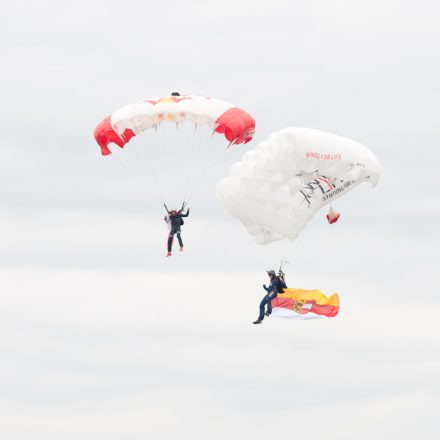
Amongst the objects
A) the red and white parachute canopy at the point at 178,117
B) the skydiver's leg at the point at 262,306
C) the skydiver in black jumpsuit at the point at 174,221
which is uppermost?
the red and white parachute canopy at the point at 178,117

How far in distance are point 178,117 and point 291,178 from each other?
4.00 metres

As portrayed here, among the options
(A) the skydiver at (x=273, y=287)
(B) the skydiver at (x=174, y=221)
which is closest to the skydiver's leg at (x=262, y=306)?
(A) the skydiver at (x=273, y=287)

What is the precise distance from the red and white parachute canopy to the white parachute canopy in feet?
3.50

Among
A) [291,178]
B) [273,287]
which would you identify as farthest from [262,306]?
[291,178]

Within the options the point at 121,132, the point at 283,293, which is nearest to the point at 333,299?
the point at 283,293

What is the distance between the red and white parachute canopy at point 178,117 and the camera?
351ft

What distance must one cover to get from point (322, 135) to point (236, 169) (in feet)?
9.42

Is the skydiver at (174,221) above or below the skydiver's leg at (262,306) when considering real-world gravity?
above

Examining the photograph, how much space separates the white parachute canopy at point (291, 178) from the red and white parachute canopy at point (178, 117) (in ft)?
3.50

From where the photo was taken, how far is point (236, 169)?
107 metres

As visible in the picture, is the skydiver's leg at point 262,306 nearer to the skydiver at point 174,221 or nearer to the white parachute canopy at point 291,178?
the white parachute canopy at point 291,178

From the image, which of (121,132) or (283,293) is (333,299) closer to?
(283,293)

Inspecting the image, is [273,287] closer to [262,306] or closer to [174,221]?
[262,306]

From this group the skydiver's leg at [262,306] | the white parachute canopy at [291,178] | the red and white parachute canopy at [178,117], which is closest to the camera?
the white parachute canopy at [291,178]
